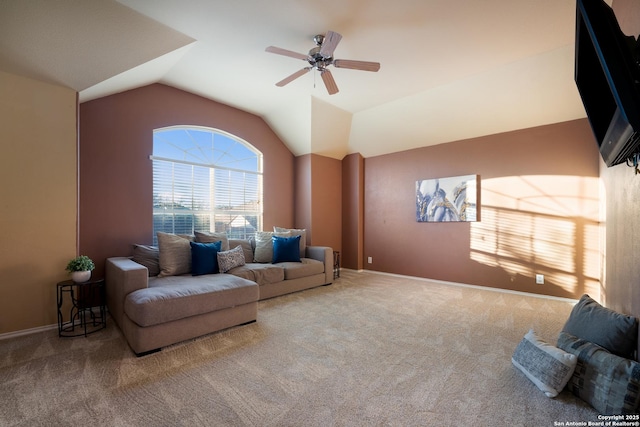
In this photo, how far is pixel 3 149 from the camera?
2.57 meters

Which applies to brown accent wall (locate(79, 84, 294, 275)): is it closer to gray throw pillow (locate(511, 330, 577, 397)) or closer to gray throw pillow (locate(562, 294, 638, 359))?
gray throw pillow (locate(511, 330, 577, 397))

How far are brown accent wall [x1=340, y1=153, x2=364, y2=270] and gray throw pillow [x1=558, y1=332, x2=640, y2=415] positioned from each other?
4.26 meters

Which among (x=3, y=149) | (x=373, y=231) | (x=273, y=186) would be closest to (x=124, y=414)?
(x=3, y=149)

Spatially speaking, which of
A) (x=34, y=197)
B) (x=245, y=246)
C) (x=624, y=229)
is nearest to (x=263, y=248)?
(x=245, y=246)

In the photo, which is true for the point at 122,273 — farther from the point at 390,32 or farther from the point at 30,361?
the point at 390,32

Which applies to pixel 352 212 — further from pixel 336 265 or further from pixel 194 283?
pixel 194 283

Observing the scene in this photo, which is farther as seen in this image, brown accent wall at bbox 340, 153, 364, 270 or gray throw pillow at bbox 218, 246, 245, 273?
brown accent wall at bbox 340, 153, 364, 270

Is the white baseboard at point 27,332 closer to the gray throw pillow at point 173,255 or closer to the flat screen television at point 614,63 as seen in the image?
the gray throw pillow at point 173,255

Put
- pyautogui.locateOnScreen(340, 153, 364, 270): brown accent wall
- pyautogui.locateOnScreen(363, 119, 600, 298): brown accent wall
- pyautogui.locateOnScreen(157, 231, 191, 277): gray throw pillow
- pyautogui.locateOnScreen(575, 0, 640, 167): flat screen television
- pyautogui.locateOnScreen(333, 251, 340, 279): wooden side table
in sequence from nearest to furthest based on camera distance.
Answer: pyautogui.locateOnScreen(575, 0, 640, 167): flat screen television → pyautogui.locateOnScreen(157, 231, 191, 277): gray throw pillow → pyautogui.locateOnScreen(363, 119, 600, 298): brown accent wall → pyautogui.locateOnScreen(333, 251, 340, 279): wooden side table → pyautogui.locateOnScreen(340, 153, 364, 270): brown accent wall

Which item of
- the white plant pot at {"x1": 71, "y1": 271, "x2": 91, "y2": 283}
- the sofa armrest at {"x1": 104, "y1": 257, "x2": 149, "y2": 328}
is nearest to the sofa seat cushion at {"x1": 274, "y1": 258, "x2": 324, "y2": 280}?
the sofa armrest at {"x1": 104, "y1": 257, "x2": 149, "y2": 328}

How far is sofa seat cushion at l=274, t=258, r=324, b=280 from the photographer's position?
13.7 feet

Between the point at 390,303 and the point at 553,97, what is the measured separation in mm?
3475

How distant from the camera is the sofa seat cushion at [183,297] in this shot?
90.2 inches

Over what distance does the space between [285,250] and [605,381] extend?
3659 millimetres
